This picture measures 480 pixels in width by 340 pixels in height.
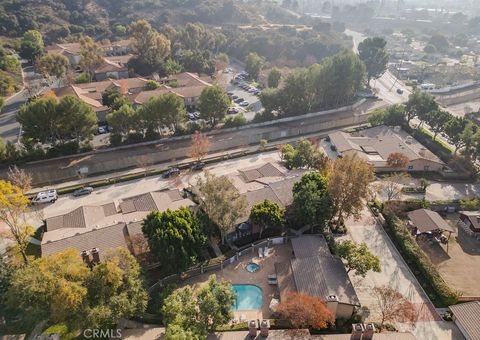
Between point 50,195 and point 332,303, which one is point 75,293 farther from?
point 50,195

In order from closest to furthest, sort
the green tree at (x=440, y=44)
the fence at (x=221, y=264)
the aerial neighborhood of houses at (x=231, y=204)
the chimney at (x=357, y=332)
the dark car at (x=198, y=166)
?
the chimney at (x=357, y=332)
the aerial neighborhood of houses at (x=231, y=204)
the fence at (x=221, y=264)
the dark car at (x=198, y=166)
the green tree at (x=440, y=44)

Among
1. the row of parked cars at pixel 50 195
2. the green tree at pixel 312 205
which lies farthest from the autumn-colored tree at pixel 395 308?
the row of parked cars at pixel 50 195

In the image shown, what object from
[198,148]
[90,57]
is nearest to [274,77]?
[198,148]

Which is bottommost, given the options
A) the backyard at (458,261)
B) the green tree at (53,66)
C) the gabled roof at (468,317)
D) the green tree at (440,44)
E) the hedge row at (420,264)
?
the green tree at (440,44)

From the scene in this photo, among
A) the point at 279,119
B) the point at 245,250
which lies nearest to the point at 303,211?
the point at 245,250

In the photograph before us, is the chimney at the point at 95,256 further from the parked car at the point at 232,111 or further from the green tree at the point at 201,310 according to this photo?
the parked car at the point at 232,111

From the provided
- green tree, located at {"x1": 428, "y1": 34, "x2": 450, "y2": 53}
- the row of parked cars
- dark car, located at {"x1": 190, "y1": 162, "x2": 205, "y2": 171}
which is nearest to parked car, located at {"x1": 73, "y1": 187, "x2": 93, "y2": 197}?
the row of parked cars

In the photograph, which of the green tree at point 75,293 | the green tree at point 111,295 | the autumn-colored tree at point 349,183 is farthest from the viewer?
the autumn-colored tree at point 349,183

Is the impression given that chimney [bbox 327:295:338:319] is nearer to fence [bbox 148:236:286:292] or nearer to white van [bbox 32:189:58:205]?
fence [bbox 148:236:286:292]
